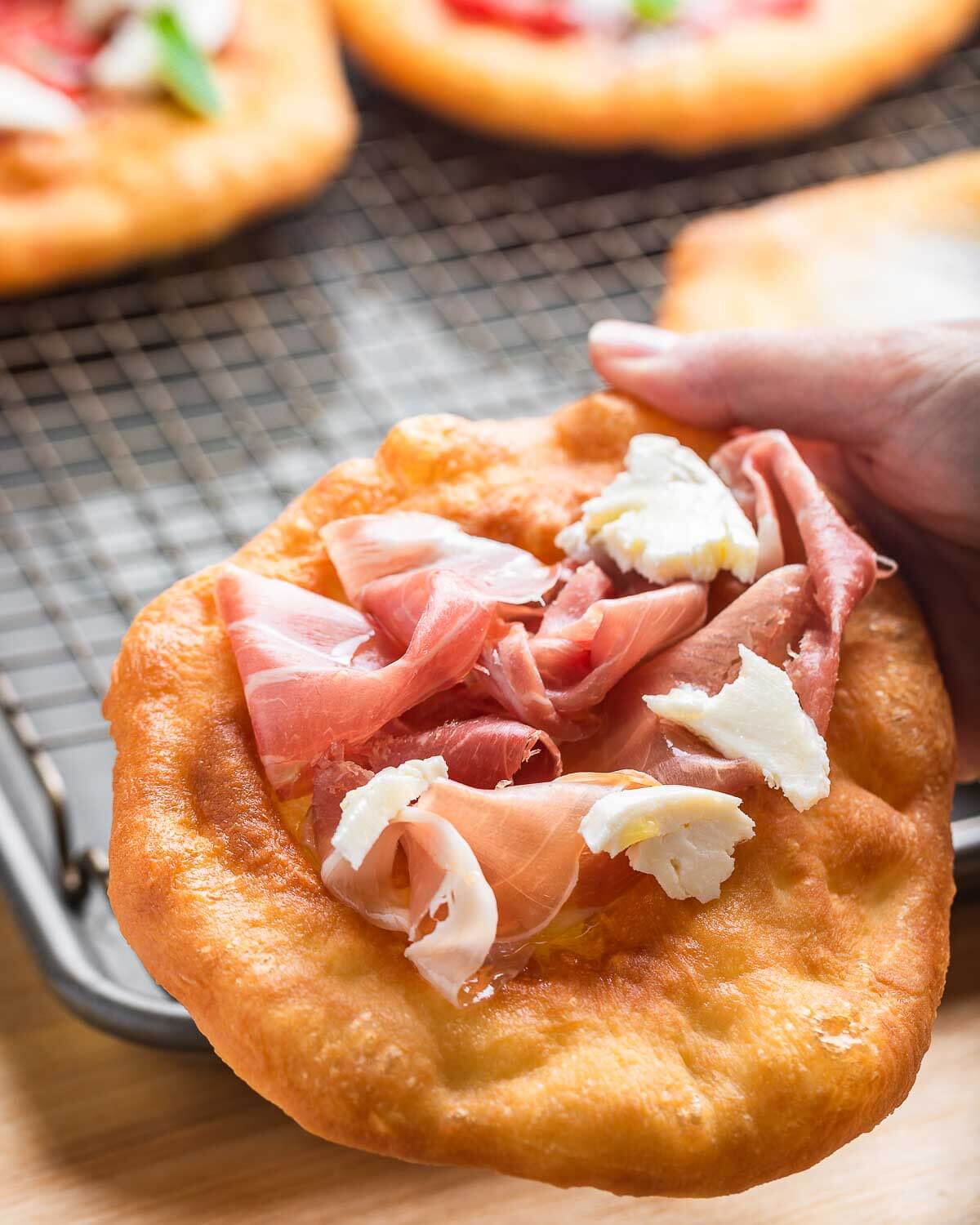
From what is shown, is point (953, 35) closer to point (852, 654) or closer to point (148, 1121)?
point (852, 654)

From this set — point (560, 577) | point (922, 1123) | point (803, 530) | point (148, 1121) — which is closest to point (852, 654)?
point (803, 530)

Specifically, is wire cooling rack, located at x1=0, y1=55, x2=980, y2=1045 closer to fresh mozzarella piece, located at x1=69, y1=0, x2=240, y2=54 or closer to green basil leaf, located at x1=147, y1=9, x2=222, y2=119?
green basil leaf, located at x1=147, y1=9, x2=222, y2=119

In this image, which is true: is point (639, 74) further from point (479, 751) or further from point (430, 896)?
point (430, 896)

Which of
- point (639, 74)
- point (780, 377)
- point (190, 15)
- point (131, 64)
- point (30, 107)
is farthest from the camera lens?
point (639, 74)

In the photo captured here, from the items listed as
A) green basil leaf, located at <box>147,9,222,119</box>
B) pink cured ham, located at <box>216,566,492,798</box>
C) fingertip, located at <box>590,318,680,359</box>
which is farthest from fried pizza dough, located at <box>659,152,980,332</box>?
pink cured ham, located at <box>216,566,492,798</box>

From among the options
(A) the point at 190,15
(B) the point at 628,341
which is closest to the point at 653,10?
(A) the point at 190,15

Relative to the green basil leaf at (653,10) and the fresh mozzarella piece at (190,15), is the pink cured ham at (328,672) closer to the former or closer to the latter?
the fresh mozzarella piece at (190,15)

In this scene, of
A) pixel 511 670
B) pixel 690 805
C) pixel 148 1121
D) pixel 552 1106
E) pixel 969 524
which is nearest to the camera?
pixel 552 1106
